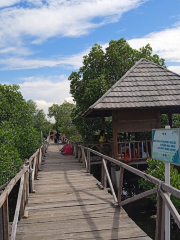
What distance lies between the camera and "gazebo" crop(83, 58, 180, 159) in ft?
29.7

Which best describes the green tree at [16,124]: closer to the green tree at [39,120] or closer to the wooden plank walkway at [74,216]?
the wooden plank walkway at [74,216]

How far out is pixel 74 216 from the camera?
443cm

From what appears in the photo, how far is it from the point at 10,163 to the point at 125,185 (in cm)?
604

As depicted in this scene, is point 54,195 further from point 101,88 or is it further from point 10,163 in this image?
point 101,88

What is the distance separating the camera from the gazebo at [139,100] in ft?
29.7

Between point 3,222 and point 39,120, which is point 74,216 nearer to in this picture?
point 3,222

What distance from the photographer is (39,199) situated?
5516 millimetres

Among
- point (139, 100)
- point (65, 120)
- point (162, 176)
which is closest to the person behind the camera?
point (162, 176)

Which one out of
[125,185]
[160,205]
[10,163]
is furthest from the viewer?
[125,185]

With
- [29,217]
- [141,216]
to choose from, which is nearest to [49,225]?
[29,217]

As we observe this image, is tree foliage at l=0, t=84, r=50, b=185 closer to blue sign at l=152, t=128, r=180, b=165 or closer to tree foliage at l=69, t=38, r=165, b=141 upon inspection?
tree foliage at l=69, t=38, r=165, b=141

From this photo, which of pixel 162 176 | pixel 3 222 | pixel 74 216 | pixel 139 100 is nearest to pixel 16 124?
pixel 139 100

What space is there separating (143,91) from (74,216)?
6524 millimetres

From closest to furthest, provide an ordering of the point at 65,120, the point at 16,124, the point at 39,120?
the point at 16,124
the point at 65,120
the point at 39,120
